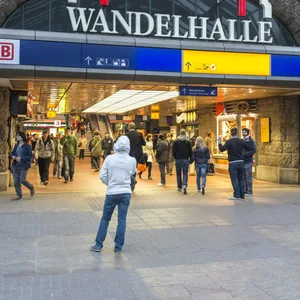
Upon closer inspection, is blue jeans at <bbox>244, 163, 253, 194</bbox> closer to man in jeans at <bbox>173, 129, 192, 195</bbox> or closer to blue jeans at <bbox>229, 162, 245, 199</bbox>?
blue jeans at <bbox>229, 162, 245, 199</bbox>

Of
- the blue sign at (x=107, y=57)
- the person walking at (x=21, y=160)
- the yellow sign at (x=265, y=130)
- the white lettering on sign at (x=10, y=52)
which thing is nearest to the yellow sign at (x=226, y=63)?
the blue sign at (x=107, y=57)

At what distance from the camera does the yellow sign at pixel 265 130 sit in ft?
49.1

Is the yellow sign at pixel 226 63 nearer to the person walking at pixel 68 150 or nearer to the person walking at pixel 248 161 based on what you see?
the person walking at pixel 248 161

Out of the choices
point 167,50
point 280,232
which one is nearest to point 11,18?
point 167,50

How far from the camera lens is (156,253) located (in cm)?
Result: 584

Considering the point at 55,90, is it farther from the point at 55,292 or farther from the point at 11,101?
the point at 55,292

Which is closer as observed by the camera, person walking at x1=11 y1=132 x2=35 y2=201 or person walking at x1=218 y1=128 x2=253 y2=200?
person walking at x1=11 y1=132 x2=35 y2=201

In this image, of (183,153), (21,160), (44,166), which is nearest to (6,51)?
(21,160)

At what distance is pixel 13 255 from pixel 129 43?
23.3 ft

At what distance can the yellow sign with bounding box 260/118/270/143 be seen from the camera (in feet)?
49.1

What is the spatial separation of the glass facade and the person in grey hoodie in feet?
21.8

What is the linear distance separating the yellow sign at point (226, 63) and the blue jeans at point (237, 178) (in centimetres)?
285

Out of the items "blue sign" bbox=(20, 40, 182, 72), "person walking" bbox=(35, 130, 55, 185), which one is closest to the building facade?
"blue sign" bbox=(20, 40, 182, 72)

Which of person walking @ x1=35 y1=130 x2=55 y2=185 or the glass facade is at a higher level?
the glass facade
